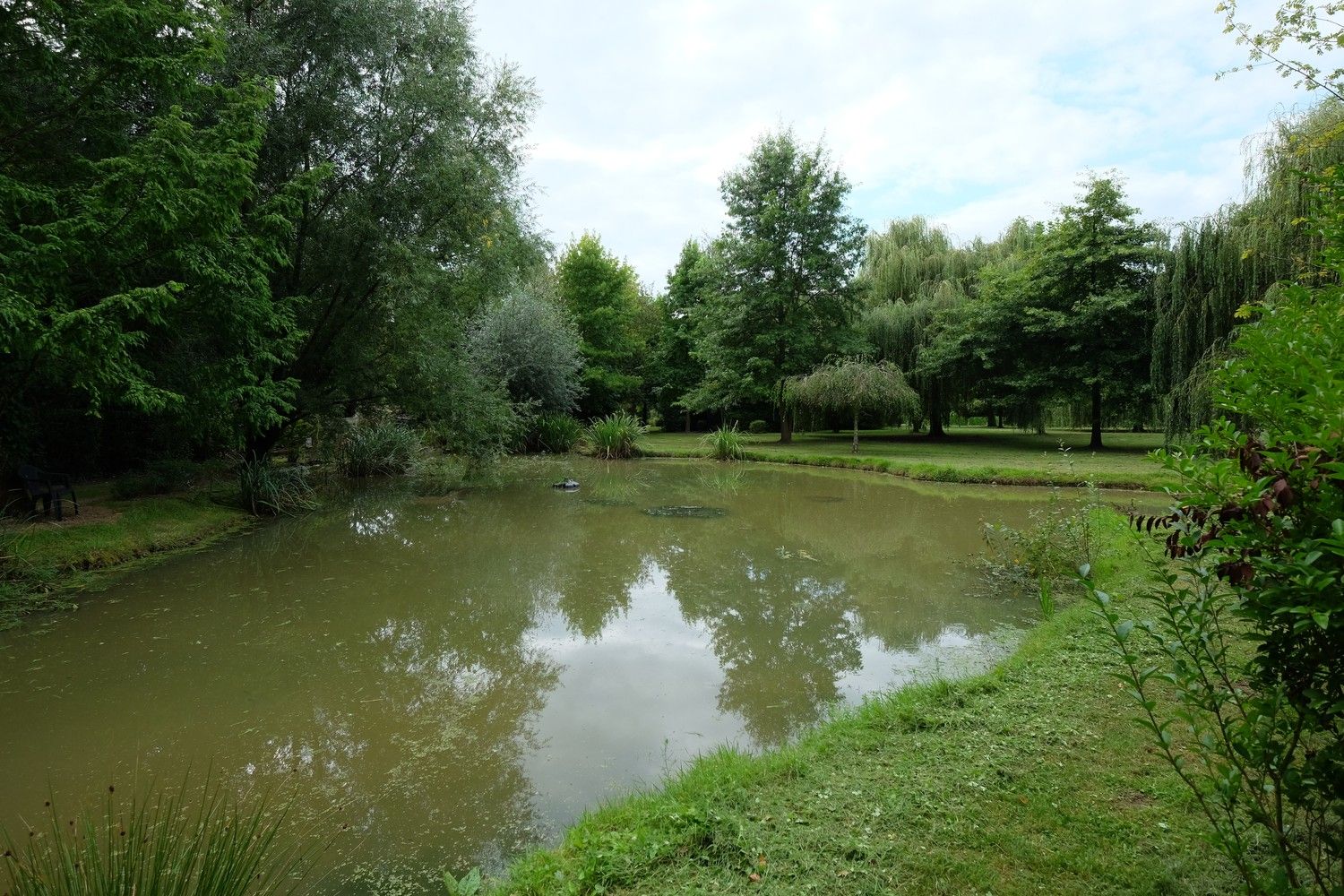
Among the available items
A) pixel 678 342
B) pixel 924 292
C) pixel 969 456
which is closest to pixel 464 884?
pixel 969 456

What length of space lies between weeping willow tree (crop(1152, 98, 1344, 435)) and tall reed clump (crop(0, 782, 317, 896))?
12.8 meters

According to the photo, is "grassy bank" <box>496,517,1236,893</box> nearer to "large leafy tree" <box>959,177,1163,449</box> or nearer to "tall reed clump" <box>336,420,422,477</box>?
"tall reed clump" <box>336,420,422,477</box>

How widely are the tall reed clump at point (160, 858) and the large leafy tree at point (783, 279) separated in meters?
19.7

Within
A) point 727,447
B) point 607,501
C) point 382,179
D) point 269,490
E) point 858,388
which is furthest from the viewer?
point 727,447

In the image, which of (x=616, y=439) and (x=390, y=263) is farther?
(x=616, y=439)

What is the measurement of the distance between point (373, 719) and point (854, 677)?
3.10m

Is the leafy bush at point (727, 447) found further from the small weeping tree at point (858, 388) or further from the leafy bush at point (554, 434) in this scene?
the leafy bush at point (554, 434)

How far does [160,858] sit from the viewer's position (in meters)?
1.77

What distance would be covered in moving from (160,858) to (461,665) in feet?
10.5

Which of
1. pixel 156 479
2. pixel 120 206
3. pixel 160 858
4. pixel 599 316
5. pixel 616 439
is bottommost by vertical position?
pixel 160 858

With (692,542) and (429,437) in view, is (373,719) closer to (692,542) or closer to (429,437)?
(692,542)

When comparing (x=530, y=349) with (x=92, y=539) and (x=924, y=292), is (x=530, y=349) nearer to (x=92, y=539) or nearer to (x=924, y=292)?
(x=924, y=292)

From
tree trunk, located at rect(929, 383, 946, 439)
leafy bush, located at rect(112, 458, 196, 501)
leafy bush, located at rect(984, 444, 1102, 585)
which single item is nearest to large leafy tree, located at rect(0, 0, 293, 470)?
leafy bush, located at rect(112, 458, 196, 501)

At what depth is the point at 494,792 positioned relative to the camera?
323 cm
